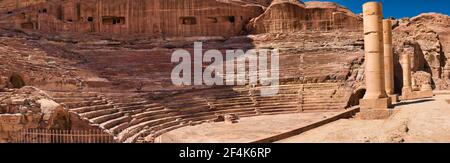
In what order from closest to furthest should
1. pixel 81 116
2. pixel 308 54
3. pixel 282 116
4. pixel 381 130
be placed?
pixel 381 130 → pixel 81 116 → pixel 282 116 → pixel 308 54

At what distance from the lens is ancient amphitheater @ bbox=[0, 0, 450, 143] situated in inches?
610

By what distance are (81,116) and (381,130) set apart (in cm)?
975

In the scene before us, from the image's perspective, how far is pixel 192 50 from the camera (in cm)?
3356

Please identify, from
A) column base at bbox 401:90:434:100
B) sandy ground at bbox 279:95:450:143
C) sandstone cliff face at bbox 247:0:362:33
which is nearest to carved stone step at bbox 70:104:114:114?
sandy ground at bbox 279:95:450:143

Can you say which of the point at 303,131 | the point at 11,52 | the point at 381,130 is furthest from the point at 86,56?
the point at 381,130

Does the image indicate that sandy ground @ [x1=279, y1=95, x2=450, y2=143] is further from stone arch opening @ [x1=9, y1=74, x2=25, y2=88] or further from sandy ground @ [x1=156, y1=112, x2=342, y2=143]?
stone arch opening @ [x1=9, y1=74, x2=25, y2=88]

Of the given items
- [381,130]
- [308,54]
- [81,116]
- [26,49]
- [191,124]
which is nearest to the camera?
[381,130]

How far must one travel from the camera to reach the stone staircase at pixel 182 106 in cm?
1612

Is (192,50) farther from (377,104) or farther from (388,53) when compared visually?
(377,104)

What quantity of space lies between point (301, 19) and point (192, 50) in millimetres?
9584

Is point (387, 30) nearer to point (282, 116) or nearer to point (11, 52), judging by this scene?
point (282, 116)

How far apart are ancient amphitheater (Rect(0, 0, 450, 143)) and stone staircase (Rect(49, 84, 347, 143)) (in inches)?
2.5

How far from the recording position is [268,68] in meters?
29.2

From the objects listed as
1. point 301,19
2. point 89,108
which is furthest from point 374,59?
point 301,19
